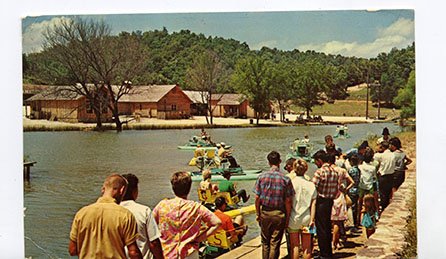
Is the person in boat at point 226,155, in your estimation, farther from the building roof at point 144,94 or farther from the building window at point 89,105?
the building window at point 89,105

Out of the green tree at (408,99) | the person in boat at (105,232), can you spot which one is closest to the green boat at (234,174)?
the person in boat at (105,232)

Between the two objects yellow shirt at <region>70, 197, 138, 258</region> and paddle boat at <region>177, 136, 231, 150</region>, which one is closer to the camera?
yellow shirt at <region>70, 197, 138, 258</region>

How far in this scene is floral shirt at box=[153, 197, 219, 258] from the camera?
521 centimetres

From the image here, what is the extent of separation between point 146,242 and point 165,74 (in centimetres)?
159

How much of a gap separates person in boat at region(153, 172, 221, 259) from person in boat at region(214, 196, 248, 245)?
0.57m

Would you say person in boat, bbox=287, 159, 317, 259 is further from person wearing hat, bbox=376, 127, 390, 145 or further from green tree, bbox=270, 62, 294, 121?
person wearing hat, bbox=376, 127, 390, 145

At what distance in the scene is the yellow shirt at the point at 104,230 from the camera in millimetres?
4883

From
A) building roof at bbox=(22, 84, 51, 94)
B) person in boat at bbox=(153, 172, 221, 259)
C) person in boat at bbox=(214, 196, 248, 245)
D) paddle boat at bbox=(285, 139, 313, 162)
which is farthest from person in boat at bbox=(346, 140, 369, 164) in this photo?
building roof at bbox=(22, 84, 51, 94)

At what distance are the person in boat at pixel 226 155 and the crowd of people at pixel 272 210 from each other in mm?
106

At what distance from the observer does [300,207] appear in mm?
5762

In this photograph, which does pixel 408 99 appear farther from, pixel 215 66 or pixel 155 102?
pixel 155 102

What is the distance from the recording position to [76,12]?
5.95 meters

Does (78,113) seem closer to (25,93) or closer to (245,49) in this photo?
(25,93)
